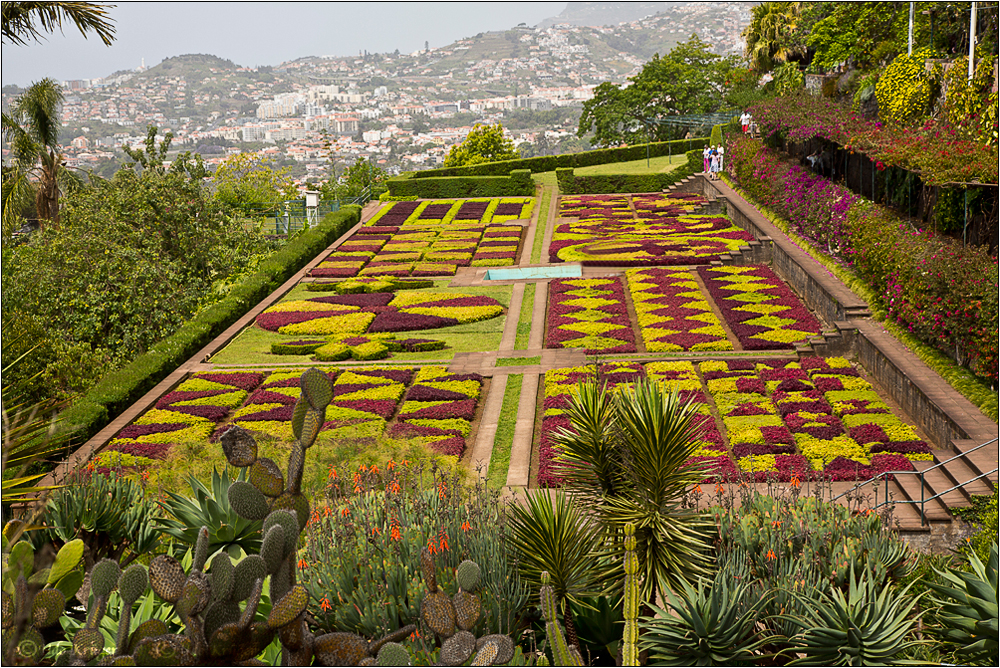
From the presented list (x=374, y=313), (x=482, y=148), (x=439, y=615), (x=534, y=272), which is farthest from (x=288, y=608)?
(x=482, y=148)

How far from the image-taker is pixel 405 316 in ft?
79.6

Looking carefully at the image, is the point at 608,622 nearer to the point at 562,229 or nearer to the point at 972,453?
the point at 972,453

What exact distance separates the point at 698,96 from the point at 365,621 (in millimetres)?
69582

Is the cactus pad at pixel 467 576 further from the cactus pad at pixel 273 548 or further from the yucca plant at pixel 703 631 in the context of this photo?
the yucca plant at pixel 703 631

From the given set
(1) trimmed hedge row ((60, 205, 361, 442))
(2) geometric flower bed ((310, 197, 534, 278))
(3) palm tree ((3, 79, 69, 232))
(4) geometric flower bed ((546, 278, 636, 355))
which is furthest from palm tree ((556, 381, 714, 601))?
(3) palm tree ((3, 79, 69, 232))

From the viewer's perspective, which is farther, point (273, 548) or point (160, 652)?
point (273, 548)

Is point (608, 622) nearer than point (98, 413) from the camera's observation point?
Yes

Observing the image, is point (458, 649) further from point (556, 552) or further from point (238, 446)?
point (238, 446)

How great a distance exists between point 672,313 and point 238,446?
58.2 feet

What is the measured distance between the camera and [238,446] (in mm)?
6902

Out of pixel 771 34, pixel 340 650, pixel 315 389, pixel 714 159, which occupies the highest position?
pixel 771 34

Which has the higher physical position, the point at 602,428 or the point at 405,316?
the point at 602,428

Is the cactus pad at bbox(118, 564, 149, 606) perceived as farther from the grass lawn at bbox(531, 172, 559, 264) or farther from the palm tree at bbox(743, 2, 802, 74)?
the palm tree at bbox(743, 2, 802, 74)

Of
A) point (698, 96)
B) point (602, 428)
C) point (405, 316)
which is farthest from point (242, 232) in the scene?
point (698, 96)
